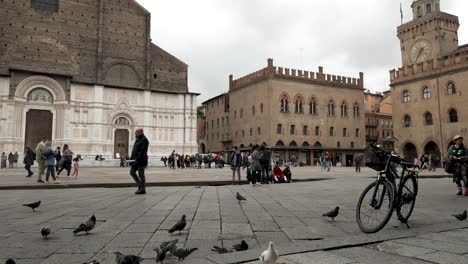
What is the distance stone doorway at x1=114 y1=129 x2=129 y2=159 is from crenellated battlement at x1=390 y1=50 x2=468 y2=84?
33807mm

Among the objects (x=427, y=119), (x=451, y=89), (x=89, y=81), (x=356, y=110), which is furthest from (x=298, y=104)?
(x=89, y=81)

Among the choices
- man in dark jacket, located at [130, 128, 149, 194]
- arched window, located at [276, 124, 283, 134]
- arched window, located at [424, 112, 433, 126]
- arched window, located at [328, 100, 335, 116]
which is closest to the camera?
man in dark jacket, located at [130, 128, 149, 194]

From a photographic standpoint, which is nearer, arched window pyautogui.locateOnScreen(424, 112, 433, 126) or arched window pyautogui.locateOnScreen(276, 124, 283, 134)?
arched window pyautogui.locateOnScreen(424, 112, 433, 126)

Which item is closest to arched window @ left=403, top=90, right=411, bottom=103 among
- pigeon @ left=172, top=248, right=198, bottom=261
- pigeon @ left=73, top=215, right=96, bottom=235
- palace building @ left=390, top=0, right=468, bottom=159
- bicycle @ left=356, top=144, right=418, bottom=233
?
palace building @ left=390, top=0, right=468, bottom=159

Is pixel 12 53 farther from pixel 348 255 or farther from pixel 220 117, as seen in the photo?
pixel 348 255

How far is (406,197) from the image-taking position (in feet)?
16.0

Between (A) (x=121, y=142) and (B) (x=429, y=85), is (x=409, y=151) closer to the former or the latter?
(B) (x=429, y=85)

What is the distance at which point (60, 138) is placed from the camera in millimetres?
36188

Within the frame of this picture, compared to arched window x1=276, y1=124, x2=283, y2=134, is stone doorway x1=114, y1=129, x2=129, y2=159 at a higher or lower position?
lower

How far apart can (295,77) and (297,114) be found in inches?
189

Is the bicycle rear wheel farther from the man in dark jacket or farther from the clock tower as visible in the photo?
the clock tower

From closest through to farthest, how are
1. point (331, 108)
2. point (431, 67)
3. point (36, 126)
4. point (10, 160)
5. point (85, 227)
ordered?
1. point (85, 227)
2. point (10, 160)
3. point (36, 126)
4. point (431, 67)
5. point (331, 108)

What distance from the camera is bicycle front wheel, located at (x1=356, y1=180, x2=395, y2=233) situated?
15.0ft

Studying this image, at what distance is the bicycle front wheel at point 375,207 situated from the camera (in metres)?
4.58
